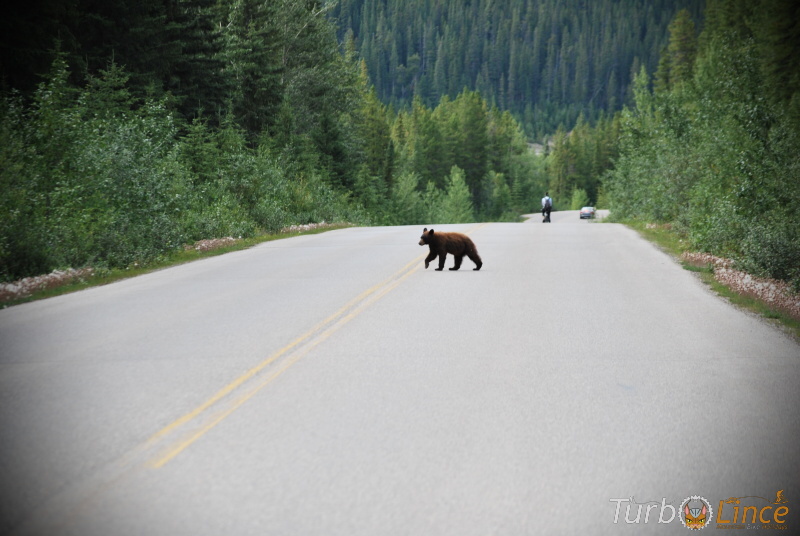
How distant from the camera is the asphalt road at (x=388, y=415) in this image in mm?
4387

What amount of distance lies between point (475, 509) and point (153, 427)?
2724 mm

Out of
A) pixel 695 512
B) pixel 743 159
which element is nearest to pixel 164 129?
pixel 743 159

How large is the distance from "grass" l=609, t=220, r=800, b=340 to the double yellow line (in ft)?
19.9

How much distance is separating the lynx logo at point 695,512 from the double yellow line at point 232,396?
3290 millimetres

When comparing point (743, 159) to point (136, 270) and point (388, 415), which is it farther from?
point (388, 415)

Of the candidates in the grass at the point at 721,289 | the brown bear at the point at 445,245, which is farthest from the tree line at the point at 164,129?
the grass at the point at 721,289

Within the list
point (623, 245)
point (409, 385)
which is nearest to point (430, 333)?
point (409, 385)

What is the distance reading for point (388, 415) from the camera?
6172mm

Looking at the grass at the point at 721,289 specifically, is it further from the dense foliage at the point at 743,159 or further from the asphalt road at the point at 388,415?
the dense foliage at the point at 743,159

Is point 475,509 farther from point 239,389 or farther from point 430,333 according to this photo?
point 430,333

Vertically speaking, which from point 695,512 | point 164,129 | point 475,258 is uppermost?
point 164,129

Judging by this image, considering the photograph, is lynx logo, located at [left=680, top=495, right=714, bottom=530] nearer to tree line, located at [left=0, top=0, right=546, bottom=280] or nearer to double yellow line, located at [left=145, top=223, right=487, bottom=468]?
double yellow line, located at [left=145, top=223, right=487, bottom=468]

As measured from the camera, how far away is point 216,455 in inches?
204

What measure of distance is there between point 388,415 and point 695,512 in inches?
100
